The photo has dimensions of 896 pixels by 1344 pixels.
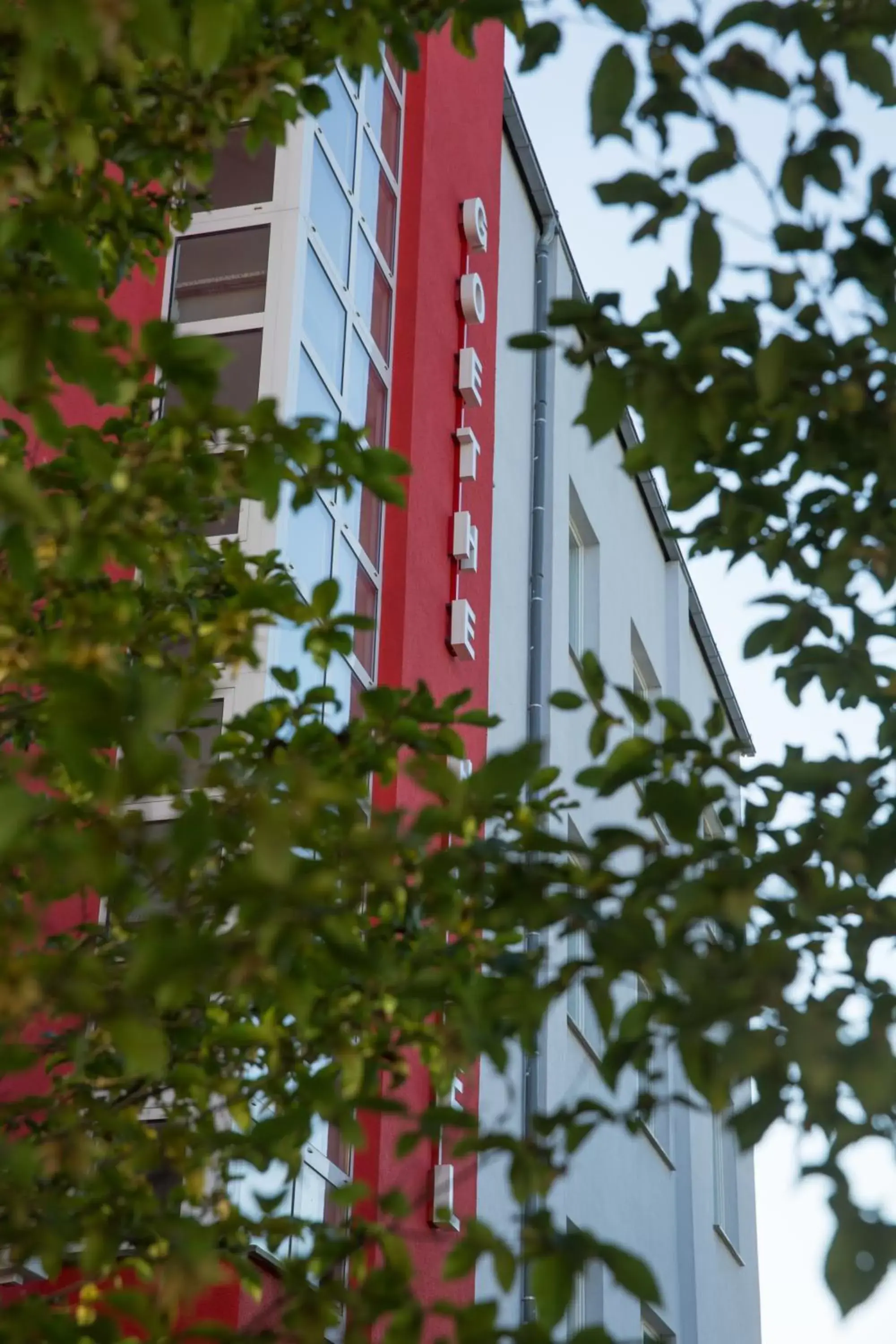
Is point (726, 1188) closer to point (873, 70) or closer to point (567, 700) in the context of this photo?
point (567, 700)

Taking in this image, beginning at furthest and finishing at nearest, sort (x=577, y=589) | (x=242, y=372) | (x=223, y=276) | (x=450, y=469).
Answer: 1. (x=577, y=589)
2. (x=450, y=469)
3. (x=223, y=276)
4. (x=242, y=372)

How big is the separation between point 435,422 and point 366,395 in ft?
2.87

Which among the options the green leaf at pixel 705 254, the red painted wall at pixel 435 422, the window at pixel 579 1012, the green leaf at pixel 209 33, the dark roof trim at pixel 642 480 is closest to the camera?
the green leaf at pixel 209 33

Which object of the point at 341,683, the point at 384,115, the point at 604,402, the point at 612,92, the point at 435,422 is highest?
the point at 384,115

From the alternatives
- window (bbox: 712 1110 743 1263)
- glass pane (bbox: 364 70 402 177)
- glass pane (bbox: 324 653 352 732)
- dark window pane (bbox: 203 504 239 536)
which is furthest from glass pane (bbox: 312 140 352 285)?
window (bbox: 712 1110 743 1263)

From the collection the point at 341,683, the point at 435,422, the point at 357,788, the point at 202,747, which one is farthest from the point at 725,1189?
the point at 357,788

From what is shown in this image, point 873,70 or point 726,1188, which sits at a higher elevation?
point 726,1188

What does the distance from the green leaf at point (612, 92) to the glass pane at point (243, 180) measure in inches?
245

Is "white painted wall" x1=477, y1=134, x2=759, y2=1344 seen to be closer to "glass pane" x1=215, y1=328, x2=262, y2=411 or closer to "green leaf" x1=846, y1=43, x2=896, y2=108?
"glass pane" x1=215, y1=328, x2=262, y2=411

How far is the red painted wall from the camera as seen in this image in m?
8.69

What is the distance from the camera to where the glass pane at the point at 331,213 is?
855 cm

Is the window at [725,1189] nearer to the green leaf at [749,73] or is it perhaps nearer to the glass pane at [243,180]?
the glass pane at [243,180]

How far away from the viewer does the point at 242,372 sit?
26.2ft

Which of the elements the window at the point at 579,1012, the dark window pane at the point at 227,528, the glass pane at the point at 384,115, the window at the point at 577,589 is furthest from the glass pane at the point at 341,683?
the window at the point at 577,589
